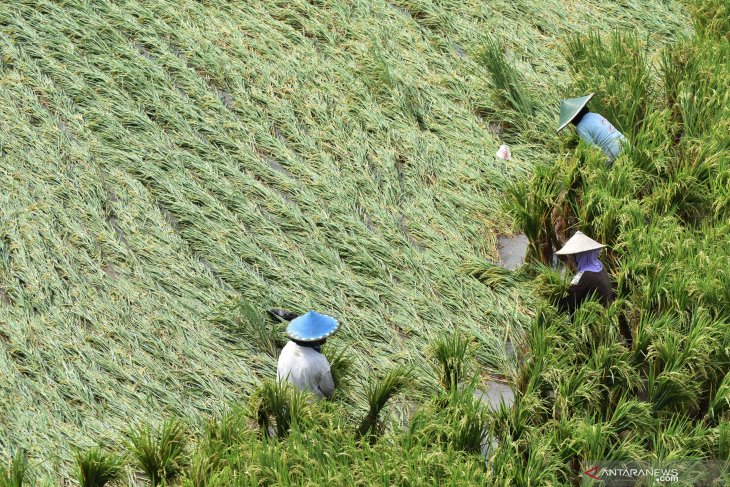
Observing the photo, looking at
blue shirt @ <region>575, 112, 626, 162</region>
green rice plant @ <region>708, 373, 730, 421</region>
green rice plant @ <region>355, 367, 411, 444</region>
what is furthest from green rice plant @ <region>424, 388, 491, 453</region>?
blue shirt @ <region>575, 112, 626, 162</region>

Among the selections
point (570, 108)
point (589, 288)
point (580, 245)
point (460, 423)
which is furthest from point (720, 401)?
point (570, 108)

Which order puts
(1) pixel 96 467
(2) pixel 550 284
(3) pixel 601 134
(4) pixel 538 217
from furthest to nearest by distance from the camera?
1. (3) pixel 601 134
2. (4) pixel 538 217
3. (2) pixel 550 284
4. (1) pixel 96 467

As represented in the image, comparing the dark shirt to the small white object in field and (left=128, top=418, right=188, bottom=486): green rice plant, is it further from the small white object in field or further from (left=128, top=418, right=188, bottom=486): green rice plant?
(left=128, top=418, right=188, bottom=486): green rice plant

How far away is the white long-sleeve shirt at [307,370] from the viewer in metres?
4.94

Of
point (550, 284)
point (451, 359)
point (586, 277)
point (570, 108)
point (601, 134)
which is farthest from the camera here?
point (570, 108)

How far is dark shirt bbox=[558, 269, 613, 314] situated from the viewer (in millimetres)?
5375

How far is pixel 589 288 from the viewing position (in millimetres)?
5379

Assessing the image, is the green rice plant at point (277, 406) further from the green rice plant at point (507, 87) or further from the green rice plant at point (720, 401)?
the green rice plant at point (507, 87)

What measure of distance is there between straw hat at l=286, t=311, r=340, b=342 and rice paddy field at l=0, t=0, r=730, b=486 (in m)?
0.33

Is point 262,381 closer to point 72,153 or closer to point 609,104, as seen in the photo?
point 72,153

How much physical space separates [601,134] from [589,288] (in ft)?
4.92

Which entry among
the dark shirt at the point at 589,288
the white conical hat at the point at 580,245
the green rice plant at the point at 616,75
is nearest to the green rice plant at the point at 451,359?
the dark shirt at the point at 589,288

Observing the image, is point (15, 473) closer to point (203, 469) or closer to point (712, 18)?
point (203, 469)

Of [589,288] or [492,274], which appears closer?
[589,288]
